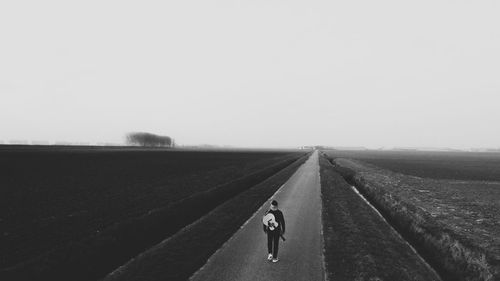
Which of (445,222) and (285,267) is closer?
(285,267)

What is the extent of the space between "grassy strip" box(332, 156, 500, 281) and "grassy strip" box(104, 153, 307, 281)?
333 inches

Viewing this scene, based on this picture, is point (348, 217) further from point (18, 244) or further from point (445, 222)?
point (18, 244)

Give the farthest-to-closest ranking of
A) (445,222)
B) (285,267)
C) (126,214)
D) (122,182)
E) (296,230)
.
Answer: (122,182)
(126,214)
(445,222)
(296,230)
(285,267)

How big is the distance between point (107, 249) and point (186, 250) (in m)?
3.35

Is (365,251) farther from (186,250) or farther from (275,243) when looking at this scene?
(186,250)

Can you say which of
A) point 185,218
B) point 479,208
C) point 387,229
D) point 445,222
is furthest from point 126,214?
point 479,208

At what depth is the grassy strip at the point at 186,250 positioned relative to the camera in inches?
445

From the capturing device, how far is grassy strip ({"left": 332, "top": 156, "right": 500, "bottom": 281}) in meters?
11.9

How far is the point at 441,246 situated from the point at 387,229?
3.29 meters

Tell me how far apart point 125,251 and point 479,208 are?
22.7 metres

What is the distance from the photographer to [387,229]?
58.5ft

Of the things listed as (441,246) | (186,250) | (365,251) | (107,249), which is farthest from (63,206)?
(441,246)

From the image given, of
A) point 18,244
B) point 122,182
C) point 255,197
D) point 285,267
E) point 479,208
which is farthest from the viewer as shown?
point 122,182

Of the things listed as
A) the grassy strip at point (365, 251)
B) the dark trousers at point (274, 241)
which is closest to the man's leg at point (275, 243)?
the dark trousers at point (274, 241)
